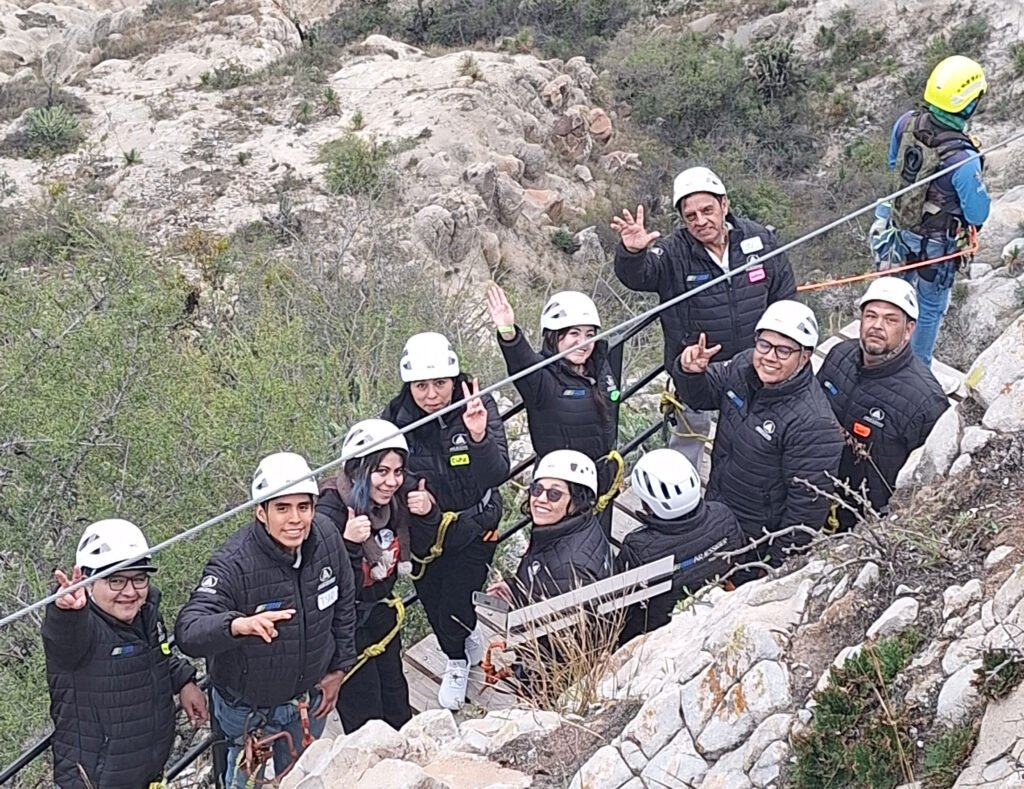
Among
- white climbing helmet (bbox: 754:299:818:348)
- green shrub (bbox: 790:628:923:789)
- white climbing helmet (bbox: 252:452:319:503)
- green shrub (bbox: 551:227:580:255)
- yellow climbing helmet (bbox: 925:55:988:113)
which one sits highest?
yellow climbing helmet (bbox: 925:55:988:113)

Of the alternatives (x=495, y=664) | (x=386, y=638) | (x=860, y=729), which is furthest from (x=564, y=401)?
(x=860, y=729)

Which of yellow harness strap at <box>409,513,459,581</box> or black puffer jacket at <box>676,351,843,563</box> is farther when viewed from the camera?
yellow harness strap at <box>409,513,459,581</box>

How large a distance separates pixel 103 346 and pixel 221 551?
4.33 m

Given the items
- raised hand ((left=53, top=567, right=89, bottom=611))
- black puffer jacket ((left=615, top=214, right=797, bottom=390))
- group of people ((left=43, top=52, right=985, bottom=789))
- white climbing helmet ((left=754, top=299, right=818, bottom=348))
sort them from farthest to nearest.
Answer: black puffer jacket ((left=615, top=214, right=797, bottom=390))
white climbing helmet ((left=754, top=299, right=818, bottom=348))
group of people ((left=43, top=52, right=985, bottom=789))
raised hand ((left=53, top=567, right=89, bottom=611))

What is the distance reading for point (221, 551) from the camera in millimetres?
3994

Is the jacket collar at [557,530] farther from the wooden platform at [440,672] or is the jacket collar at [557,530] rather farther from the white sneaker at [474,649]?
the white sneaker at [474,649]

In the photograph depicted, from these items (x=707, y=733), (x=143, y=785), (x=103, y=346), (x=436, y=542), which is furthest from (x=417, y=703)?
(x=103, y=346)

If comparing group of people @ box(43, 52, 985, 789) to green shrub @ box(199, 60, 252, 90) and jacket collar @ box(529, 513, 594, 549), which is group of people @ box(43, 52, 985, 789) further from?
green shrub @ box(199, 60, 252, 90)

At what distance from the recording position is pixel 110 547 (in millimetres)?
4023

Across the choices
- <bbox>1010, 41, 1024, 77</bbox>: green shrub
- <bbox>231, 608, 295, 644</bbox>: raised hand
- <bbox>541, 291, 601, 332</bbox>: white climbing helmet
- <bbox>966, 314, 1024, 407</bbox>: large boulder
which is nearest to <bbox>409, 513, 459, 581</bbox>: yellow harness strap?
<bbox>541, 291, 601, 332</bbox>: white climbing helmet

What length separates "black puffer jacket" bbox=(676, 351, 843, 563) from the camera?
14.5 ft

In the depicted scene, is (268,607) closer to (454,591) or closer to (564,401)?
(454,591)

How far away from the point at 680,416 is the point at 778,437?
1283mm

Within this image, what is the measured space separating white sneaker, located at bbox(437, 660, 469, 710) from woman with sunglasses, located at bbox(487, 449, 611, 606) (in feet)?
2.28
